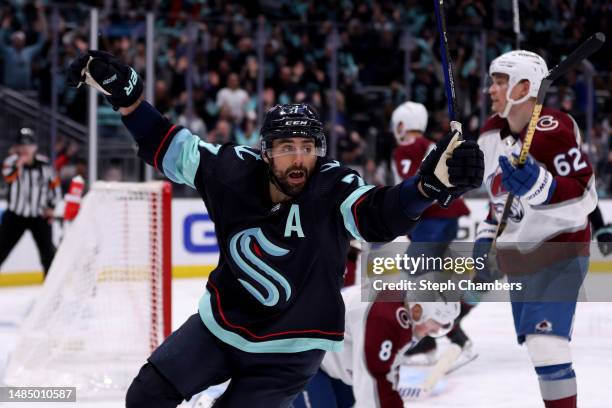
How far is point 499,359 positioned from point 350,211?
9.63 feet

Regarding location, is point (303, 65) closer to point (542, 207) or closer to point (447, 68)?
point (542, 207)

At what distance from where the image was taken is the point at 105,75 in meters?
2.29

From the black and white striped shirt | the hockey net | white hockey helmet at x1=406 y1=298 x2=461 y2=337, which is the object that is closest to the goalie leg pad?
white hockey helmet at x1=406 y1=298 x2=461 y2=337

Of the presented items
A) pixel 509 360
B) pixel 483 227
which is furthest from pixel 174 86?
pixel 483 227

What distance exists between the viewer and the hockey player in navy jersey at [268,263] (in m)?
2.24

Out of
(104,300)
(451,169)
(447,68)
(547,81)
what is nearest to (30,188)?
(104,300)

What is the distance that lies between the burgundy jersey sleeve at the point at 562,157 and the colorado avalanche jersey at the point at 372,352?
589mm

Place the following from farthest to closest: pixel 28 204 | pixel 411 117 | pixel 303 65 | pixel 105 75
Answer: pixel 303 65 → pixel 28 204 → pixel 411 117 → pixel 105 75

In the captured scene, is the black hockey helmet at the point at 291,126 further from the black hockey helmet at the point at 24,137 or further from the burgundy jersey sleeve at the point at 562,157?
the black hockey helmet at the point at 24,137

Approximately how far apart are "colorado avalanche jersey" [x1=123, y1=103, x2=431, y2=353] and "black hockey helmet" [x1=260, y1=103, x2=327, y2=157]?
6cm

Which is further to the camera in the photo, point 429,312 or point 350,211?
point 429,312

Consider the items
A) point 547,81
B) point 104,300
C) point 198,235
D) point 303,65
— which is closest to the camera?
point 547,81

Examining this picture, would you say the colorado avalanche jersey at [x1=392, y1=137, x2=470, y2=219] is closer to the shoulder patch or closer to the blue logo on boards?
the shoulder patch

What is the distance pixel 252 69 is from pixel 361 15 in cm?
258
